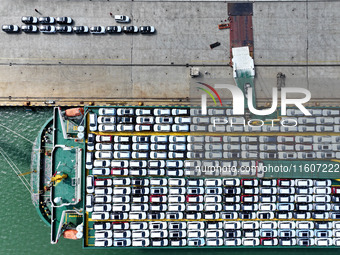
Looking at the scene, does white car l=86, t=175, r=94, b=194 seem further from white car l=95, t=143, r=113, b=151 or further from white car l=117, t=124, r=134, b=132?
white car l=117, t=124, r=134, b=132

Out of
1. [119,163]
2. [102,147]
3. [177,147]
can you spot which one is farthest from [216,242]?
[102,147]

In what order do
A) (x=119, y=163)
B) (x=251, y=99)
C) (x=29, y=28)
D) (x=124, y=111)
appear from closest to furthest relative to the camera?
1. (x=119, y=163)
2. (x=124, y=111)
3. (x=251, y=99)
4. (x=29, y=28)

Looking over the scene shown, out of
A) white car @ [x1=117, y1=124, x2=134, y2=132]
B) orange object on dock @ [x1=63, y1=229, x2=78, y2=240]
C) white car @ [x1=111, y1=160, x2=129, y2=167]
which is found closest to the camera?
orange object on dock @ [x1=63, y1=229, x2=78, y2=240]

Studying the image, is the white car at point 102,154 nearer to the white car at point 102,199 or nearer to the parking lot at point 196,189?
the parking lot at point 196,189

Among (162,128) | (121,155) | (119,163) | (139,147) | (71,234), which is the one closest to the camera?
(71,234)

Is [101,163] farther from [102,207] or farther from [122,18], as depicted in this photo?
[122,18]

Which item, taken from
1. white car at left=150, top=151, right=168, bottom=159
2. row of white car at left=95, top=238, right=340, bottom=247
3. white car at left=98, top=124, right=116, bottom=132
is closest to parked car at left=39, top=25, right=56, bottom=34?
white car at left=98, top=124, right=116, bottom=132

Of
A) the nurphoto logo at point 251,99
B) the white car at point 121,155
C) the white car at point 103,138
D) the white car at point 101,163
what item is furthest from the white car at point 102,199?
the nurphoto logo at point 251,99

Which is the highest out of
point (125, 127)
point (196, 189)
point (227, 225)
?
point (125, 127)

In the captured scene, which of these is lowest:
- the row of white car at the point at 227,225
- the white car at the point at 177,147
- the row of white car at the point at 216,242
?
the row of white car at the point at 216,242
